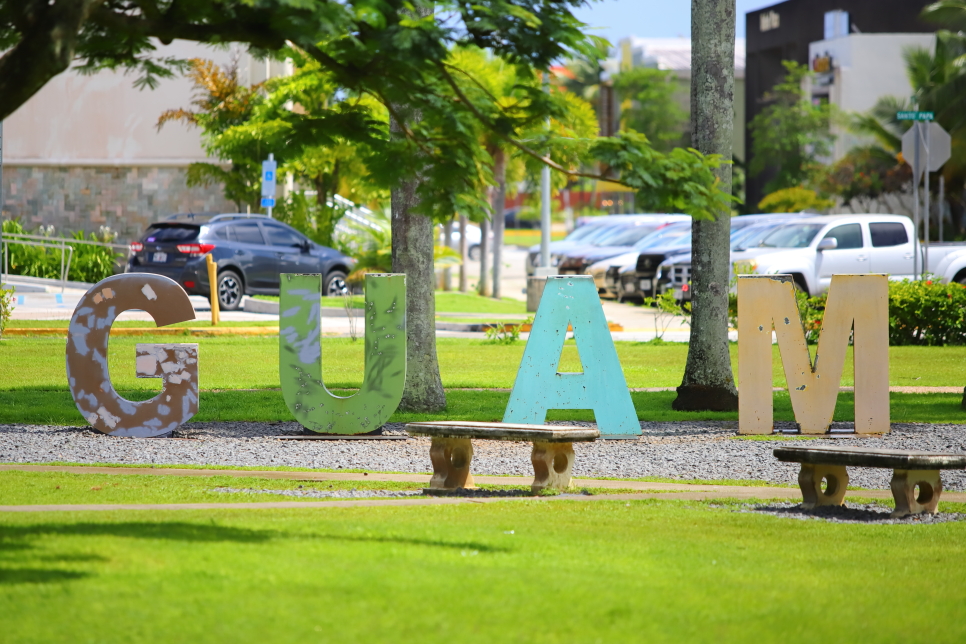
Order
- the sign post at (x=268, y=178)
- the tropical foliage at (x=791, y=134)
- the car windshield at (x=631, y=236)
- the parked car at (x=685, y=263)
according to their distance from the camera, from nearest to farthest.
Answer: the parked car at (x=685, y=263)
the sign post at (x=268, y=178)
the car windshield at (x=631, y=236)
the tropical foliage at (x=791, y=134)

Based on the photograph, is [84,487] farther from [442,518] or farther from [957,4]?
[957,4]

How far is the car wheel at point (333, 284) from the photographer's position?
2539 cm

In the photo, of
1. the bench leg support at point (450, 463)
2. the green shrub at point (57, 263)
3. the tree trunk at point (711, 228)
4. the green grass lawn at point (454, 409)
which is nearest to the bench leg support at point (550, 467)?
the bench leg support at point (450, 463)

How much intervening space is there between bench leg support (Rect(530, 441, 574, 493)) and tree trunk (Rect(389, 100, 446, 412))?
12.5ft

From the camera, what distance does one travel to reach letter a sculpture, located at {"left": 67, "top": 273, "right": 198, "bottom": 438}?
9.88 meters

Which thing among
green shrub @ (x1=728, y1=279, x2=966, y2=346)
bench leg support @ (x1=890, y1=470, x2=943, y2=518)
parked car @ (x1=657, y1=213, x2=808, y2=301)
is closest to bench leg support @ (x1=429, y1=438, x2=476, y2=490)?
bench leg support @ (x1=890, y1=470, x2=943, y2=518)

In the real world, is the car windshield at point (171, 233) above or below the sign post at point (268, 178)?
below

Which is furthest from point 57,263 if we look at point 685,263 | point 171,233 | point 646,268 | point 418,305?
point 418,305

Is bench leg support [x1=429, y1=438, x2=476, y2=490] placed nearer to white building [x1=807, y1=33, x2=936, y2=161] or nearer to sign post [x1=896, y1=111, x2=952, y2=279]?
sign post [x1=896, y1=111, x2=952, y2=279]

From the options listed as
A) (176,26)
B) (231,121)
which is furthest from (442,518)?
(231,121)

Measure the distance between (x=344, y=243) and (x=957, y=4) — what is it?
2568 centimetres

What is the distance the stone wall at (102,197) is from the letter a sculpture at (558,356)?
A: 76.0 ft

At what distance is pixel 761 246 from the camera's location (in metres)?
23.5

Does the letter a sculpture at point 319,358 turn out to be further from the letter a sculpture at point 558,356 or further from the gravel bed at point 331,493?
the gravel bed at point 331,493
